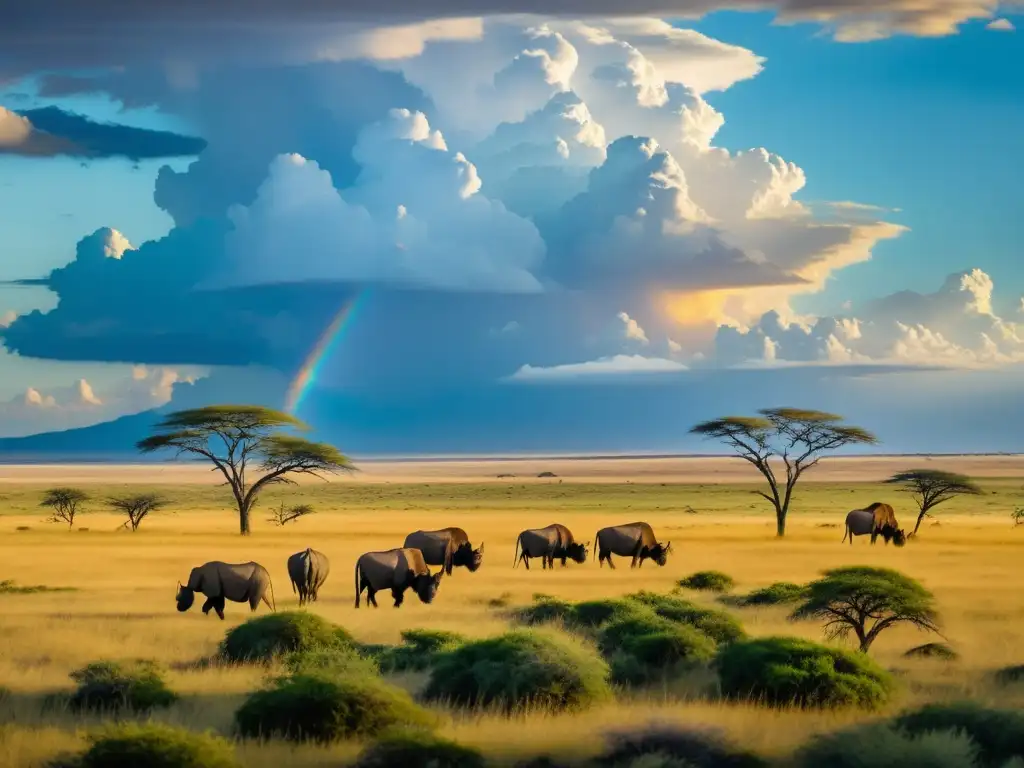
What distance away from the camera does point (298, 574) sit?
34.8 metres

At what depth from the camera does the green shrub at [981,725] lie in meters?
14.4

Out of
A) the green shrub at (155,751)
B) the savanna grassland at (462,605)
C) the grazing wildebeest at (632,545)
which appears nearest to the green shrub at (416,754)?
the savanna grassland at (462,605)

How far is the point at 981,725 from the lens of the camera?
48.9 feet

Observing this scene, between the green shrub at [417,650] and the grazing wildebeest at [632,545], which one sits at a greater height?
the grazing wildebeest at [632,545]

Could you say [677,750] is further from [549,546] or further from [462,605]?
[549,546]

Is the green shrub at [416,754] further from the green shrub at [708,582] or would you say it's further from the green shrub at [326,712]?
the green shrub at [708,582]

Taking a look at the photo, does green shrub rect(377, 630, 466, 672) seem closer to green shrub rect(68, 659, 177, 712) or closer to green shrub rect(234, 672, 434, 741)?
green shrub rect(68, 659, 177, 712)

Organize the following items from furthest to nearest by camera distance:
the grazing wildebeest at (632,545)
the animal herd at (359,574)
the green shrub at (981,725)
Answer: the grazing wildebeest at (632,545) → the animal herd at (359,574) → the green shrub at (981,725)

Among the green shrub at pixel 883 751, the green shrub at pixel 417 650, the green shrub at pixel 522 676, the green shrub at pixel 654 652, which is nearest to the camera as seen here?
the green shrub at pixel 883 751

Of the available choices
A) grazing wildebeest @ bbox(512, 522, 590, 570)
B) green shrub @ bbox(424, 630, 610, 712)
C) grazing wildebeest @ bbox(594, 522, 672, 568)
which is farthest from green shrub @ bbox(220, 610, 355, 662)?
grazing wildebeest @ bbox(594, 522, 672, 568)

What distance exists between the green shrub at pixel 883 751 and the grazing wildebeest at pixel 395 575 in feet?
70.1

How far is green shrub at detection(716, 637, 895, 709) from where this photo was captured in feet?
59.3

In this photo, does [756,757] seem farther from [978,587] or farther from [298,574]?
[978,587]

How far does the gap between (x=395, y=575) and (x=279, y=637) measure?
11063 millimetres
